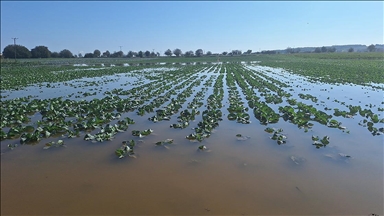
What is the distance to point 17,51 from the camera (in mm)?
81000

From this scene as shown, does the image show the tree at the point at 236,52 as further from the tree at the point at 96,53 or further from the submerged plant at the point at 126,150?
the submerged plant at the point at 126,150

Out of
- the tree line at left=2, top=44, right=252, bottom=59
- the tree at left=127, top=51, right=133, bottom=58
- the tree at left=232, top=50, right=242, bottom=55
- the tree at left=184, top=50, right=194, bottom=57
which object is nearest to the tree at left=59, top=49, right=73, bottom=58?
the tree line at left=2, top=44, right=252, bottom=59

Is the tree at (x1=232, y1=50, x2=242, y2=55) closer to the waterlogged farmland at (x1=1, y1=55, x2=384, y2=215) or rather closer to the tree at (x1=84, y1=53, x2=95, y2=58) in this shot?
the tree at (x1=84, y1=53, x2=95, y2=58)

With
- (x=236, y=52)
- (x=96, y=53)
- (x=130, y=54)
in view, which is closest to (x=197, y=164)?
(x=96, y=53)

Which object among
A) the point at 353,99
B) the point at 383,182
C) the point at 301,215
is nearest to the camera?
the point at 301,215

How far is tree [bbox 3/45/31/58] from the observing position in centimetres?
7839

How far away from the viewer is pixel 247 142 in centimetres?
706

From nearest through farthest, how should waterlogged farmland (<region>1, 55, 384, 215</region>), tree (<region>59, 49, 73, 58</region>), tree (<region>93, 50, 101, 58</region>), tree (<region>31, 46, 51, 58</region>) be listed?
waterlogged farmland (<region>1, 55, 384, 215</region>) < tree (<region>31, 46, 51, 58</region>) < tree (<region>59, 49, 73, 58</region>) < tree (<region>93, 50, 101, 58</region>)

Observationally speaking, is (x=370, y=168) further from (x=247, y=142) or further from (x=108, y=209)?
(x=108, y=209)

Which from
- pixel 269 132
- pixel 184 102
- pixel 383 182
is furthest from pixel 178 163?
pixel 184 102

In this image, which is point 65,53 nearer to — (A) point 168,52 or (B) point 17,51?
(B) point 17,51

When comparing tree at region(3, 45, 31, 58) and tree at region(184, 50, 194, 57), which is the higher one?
tree at region(184, 50, 194, 57)

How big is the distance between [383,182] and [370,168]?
623 mm

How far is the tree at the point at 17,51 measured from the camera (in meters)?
78.4
